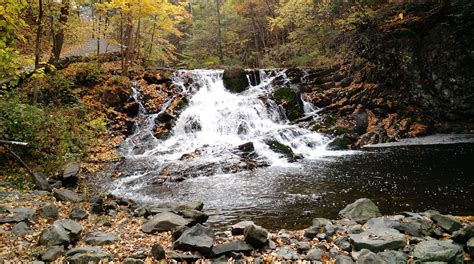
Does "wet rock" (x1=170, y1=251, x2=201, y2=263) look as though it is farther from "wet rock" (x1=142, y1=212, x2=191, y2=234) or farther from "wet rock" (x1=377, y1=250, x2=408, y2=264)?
"wet rock" (x1=377, y1=250, x2=408, y2=264)

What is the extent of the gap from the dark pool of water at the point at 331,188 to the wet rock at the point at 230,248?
4.91 feet

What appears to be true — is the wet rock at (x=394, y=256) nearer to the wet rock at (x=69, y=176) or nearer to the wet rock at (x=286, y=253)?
the wet rock at (x=286, y=253)

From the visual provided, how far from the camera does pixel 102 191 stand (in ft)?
30.6

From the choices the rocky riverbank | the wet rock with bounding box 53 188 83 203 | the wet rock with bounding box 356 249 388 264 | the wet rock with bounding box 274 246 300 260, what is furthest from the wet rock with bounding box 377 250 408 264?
the wet rock with bounding box 53 188 83 203

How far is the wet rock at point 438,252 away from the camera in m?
4.45

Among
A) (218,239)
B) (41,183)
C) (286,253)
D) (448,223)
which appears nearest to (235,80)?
(41,183)

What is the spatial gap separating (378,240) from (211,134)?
1151 cm

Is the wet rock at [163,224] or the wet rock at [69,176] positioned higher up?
the wet rock at [69,176]

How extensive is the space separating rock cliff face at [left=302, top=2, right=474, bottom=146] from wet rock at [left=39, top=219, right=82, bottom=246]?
40.8 feet

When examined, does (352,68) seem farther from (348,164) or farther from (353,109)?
(348,164)

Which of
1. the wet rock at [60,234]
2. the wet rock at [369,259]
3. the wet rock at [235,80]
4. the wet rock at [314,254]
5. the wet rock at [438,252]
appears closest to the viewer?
the wet rock at [369,259]

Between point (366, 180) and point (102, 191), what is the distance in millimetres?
7556

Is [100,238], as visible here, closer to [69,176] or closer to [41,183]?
[41,183]

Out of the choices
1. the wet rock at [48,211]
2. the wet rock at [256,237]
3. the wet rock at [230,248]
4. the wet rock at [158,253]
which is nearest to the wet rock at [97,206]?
the wet rock at [48,211]
